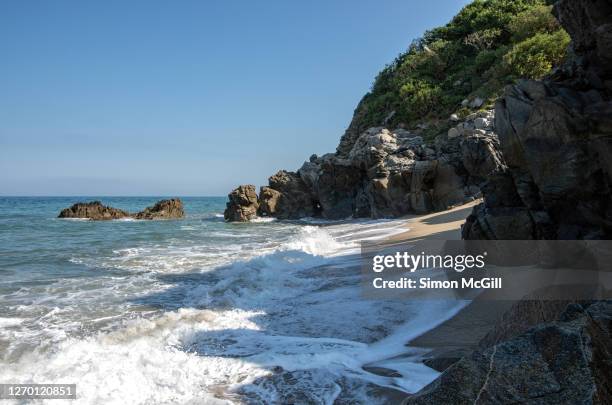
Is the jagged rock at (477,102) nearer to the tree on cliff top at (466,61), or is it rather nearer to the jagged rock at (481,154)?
the tree on cliff top at (466,61)

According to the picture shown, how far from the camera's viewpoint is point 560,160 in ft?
A: 21.1

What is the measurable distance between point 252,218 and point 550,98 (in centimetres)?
2877

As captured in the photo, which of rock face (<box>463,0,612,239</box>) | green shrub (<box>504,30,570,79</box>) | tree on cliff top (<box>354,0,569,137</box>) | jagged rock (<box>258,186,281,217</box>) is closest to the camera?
rock face (<box>463,0,612,239</box>)

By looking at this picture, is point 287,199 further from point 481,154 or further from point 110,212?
point 481,154

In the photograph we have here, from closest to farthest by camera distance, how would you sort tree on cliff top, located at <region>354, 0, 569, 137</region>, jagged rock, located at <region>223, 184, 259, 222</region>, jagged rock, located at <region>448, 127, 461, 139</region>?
jagged rock, located at <region>448, 127, 461, 139</region> → tree on cliff top, located at <region>354, 0, 569, 137</region> → jagged rock, located at <region>223, 184, 259, 222</region>

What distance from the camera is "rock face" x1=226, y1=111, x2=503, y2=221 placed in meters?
20.5

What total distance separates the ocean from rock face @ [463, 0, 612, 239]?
2.10 metres

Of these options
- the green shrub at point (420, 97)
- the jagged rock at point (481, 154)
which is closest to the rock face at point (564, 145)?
the jagged rock at point (481, 154)

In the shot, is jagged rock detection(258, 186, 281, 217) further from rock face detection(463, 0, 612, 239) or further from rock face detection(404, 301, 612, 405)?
rock face detection(404, 301, 612, 405)

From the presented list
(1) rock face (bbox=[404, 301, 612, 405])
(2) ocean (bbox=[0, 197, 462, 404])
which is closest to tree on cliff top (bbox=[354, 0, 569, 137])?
(2) ocean (bbox=[0, 197, 462, 404])

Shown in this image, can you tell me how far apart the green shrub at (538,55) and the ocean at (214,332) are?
2316cm

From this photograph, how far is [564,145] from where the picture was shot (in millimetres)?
6379

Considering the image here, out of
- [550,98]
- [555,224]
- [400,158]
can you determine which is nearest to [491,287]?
[555,224]

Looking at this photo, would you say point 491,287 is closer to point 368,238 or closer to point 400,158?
point 368,238
